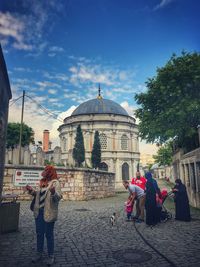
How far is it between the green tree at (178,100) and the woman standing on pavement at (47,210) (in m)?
12.7

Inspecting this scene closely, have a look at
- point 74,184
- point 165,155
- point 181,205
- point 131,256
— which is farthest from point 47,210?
point 165,155

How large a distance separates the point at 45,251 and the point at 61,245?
59 cm

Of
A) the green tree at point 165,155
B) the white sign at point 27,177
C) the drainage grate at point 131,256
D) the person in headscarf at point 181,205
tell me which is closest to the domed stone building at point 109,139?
the green tree at point 165,155

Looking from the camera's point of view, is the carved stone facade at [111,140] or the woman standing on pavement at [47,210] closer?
the woman standing on pavement at [47,210]

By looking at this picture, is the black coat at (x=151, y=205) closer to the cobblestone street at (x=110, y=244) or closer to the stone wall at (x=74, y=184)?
the cobblestone street at (x=110, y=244)

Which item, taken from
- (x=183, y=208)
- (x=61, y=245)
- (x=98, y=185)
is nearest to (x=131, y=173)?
(x=98, y=185)

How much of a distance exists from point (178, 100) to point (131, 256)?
13.3m

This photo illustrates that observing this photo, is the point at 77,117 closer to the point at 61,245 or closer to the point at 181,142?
the point at 181,142

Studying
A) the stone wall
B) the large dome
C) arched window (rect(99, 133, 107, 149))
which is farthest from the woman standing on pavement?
the large dome

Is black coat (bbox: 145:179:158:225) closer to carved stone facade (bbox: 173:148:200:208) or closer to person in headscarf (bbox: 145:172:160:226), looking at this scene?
person in headscarf (bbox: 145:172:160:226)

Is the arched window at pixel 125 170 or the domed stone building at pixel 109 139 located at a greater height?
the domed stone building at pixel 109 139

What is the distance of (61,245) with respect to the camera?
5.85 m

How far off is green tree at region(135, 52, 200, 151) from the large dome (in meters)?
28.9

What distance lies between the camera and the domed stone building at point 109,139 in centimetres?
4306
